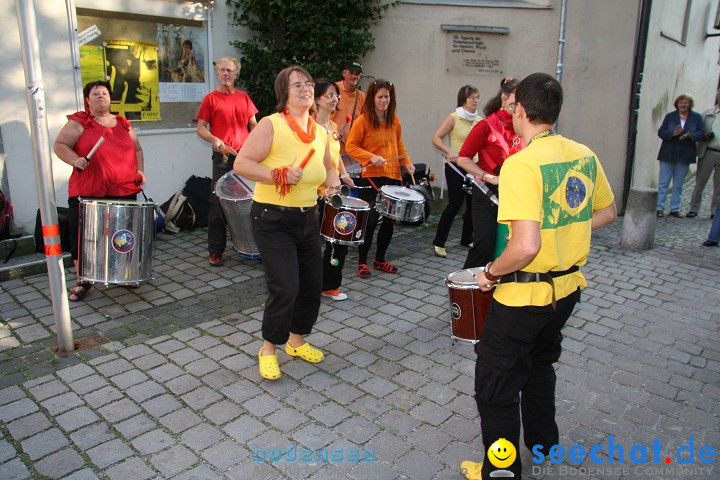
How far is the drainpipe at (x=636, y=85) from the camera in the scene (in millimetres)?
8719

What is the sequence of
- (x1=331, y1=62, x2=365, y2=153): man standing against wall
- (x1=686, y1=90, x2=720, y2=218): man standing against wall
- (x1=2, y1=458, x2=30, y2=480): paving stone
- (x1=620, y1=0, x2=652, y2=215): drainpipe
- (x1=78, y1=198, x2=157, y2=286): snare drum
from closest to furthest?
(x1=2, y1=458, x2=30, y2=480): paving stone
(x1=78, y1=198, x2=157, y2=286): snare drum
(x1=331, y1=62, x2=365, y2=153): man standing against wall
(x1=620, y1=0, x2=652, y2=215): drainpipe
(x1=686, y1=90, x2=720, y2=218): man standing against wall

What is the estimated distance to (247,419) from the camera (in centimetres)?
338

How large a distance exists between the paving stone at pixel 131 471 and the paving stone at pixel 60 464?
0.61 ft

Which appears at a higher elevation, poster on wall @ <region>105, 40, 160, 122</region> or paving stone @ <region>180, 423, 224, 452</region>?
poster on wall @ <region>105, 40, 160, 122</region>

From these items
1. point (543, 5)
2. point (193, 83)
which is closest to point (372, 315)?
point (193, 83)

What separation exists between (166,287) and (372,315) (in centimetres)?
203

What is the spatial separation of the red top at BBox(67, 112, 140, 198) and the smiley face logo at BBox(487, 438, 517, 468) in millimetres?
3888

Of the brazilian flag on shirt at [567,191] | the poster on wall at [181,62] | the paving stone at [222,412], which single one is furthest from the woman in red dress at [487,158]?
the poster on wall at [181,62]

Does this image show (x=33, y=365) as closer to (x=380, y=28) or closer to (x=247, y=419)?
(x=247, y=419)

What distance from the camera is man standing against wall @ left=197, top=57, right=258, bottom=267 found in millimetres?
5930

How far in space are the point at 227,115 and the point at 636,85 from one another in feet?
21.1

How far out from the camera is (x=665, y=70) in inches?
418

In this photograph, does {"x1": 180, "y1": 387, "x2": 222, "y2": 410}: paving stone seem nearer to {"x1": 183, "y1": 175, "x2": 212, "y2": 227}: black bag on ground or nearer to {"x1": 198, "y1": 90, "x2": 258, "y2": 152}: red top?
{"x1": 198, "y1": 90, "x2": 258, "y2": 152}: red top

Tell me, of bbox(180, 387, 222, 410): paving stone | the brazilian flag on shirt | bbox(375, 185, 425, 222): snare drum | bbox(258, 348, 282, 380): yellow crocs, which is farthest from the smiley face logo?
bbox(375, 185, 425, 222): snare drum
